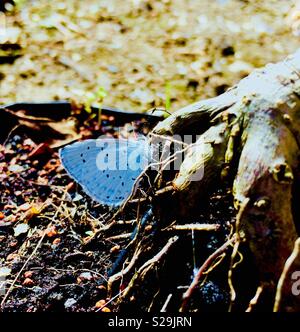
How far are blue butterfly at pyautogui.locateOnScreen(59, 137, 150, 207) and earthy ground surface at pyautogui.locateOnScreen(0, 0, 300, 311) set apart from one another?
0.53ft

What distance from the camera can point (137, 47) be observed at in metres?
3.67

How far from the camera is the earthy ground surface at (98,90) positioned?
191 cm

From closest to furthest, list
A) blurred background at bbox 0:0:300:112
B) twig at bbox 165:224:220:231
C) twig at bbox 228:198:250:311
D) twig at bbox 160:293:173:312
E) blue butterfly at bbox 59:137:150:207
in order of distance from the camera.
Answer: twig at bbox 228:198:250:311 → twig at bbox 160:293:173:312 → twig at bbox 165:224:220:231 → blue butterfly at bbox 59:137:150:207 → blurred background at bbox 0:0:300:112

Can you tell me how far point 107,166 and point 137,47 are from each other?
1849 millimetres

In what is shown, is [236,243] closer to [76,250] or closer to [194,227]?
[194,227]

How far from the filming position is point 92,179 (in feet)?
6.96

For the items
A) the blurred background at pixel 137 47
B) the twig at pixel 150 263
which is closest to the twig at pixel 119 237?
the twig at pixel 150 263

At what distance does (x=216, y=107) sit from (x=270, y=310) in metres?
0.79

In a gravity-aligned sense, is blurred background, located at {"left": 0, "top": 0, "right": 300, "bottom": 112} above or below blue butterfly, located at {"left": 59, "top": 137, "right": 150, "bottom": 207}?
above

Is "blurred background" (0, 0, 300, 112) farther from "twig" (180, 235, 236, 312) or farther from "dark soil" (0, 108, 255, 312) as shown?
"twig" (180, 235, 236, 312)

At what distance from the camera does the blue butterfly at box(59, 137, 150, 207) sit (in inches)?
81.0

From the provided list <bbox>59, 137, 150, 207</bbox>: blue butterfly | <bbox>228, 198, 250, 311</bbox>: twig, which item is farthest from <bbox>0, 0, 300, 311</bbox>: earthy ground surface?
<bbox>228, 198, 250, 311</bbox>: twig

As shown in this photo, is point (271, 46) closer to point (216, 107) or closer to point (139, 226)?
point (216, 107)

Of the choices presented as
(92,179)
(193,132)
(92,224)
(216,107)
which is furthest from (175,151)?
(92,224)
